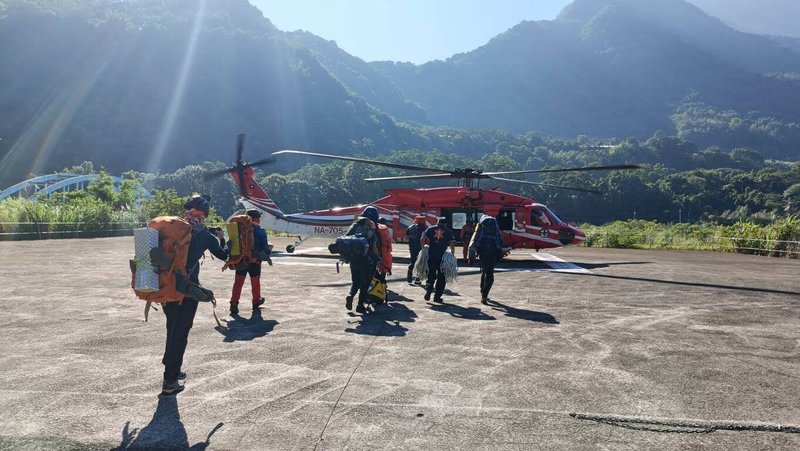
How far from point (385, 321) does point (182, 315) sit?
138 inches

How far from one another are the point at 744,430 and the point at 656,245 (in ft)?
101

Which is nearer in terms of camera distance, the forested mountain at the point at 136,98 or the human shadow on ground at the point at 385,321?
the human shadow on ground at the point at 385,321

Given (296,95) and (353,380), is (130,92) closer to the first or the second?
(296,95)

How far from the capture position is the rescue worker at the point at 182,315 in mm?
4570

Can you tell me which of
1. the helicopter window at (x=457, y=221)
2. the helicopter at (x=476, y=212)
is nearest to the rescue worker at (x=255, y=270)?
the helicopter at (x=476, y=212)

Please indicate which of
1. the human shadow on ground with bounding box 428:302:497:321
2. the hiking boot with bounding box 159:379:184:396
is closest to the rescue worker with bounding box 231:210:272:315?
the human shadow on ground with bounding box 428:302:497:321

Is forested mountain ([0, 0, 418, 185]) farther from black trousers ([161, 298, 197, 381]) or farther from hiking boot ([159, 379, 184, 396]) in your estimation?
hiking boot ([159, 379, 184, 396])

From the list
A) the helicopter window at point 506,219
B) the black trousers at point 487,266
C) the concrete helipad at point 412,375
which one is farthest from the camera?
the helicopter window at point 506,219

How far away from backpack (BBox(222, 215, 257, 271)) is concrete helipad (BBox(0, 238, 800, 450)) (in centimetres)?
89

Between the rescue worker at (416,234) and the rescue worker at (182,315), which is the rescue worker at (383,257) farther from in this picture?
the rescue worker at (182,315)

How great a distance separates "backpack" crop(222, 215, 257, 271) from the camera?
820 centimetres

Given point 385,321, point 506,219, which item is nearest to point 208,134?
point 506,219

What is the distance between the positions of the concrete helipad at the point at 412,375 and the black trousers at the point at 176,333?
0.28 meters

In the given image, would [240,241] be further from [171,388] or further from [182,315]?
[171,388]
